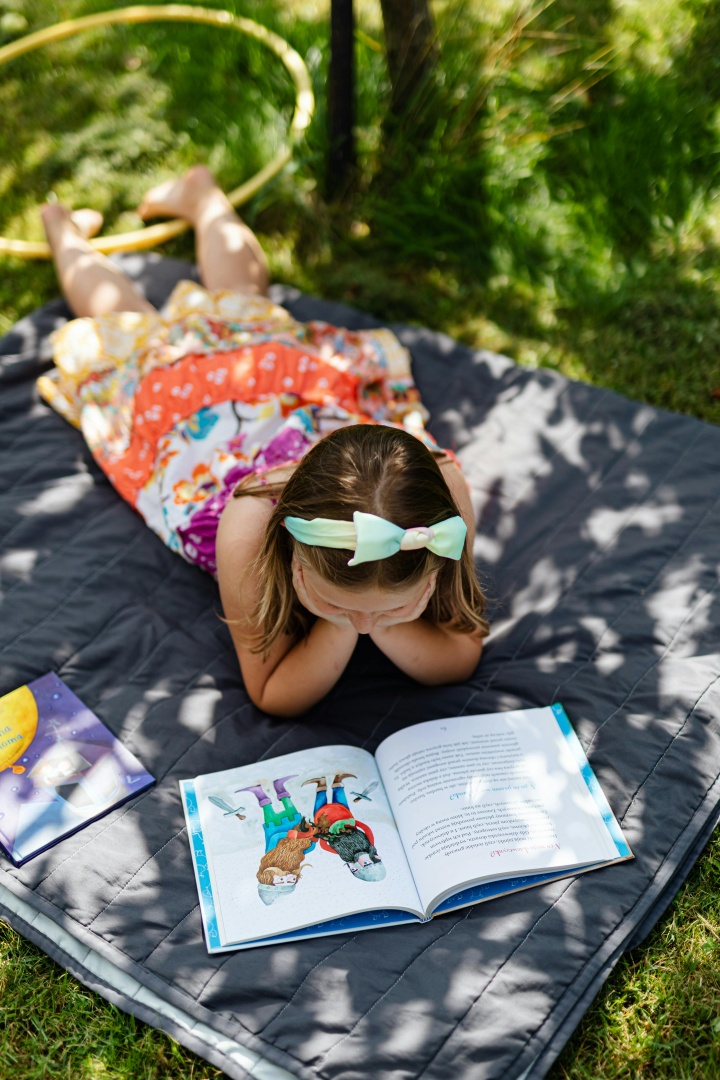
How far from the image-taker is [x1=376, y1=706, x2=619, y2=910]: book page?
2211 millimetres

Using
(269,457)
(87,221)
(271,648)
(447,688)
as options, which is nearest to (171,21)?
(87,221)

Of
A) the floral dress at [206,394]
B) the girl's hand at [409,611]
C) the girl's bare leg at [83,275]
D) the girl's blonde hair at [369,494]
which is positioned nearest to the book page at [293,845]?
the girl's hand at [409,611]

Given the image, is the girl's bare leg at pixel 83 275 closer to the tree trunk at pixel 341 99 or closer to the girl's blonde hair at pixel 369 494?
the tree trunk at pixel 341 99

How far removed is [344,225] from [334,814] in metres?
2.74

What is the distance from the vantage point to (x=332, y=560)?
2053 mm

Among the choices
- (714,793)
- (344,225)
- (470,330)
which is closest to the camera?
(714,793)

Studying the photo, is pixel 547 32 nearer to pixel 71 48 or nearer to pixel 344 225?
pixel 344 225

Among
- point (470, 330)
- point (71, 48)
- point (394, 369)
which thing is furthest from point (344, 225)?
point (71, 48)

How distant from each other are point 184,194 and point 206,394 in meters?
1.34

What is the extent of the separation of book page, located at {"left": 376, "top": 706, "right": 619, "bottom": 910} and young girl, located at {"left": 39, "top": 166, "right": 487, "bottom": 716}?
0.23 m

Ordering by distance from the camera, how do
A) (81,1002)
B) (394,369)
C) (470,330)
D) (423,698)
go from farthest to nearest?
(470,330)
(394,369)
(423,698)
(81,1002)

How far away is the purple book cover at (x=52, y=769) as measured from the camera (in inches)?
92.4

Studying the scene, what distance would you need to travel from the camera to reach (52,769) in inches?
96.5

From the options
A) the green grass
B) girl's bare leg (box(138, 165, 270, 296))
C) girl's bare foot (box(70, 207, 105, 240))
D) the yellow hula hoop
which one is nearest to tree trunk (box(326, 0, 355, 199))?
the green grass
